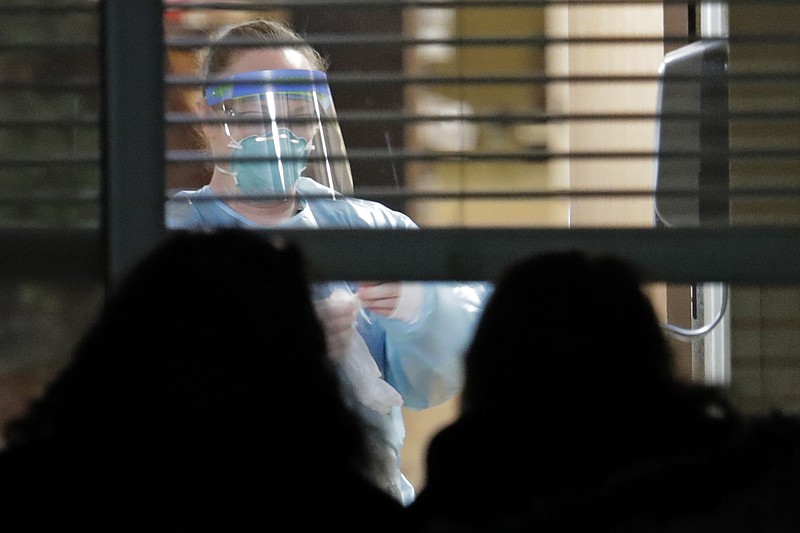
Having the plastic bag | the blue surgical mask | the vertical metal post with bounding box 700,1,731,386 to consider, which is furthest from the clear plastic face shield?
the vertical metal post with bounding box 700,1,731,386

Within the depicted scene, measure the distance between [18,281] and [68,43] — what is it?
33cm

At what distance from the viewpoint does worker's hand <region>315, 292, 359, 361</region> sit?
199 cm

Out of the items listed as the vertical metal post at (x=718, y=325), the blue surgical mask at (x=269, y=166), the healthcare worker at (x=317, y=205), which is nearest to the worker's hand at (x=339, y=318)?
the healthcare worker at (x=317, y=205)

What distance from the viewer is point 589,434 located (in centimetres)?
123

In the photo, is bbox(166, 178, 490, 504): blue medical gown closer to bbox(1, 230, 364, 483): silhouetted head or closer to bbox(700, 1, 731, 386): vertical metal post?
bbox(700, 1, 731, 386): vertical metal post

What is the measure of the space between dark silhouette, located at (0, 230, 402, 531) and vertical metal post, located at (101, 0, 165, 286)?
0.26m

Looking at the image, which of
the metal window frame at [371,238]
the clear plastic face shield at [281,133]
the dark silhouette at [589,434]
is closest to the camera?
the dark silhouette at [589,434]

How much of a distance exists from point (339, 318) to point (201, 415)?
2.88 feet

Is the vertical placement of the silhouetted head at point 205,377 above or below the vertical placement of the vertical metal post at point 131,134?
below

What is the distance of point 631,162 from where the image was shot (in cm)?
285

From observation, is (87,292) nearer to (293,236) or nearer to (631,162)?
(293,236)

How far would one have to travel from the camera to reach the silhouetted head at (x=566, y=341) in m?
1.27

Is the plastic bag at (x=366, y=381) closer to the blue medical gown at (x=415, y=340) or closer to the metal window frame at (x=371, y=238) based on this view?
the blue medical gown at (x=415, y=340)

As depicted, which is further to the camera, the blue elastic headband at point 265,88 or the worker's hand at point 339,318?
the worker's hand at point 339,318
